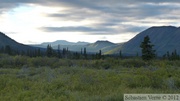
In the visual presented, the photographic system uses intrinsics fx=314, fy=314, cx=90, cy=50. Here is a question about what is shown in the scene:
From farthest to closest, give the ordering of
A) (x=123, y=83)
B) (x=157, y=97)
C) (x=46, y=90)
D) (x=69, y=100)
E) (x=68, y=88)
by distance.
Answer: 1. (x=123, y=83)
2. (x=68, y=88)
3. (x=46, y=90)
4. (x=69, y=100)
5. (x=157, y=97)

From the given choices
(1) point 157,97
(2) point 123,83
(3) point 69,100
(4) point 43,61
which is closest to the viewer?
(1) point 157,97

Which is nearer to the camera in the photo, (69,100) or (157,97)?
(157,97)

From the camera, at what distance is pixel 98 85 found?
53.8 ft

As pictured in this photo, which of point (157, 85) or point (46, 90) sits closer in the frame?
point (46, 90)

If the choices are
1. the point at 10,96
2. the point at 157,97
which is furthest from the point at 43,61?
the point at 157,97

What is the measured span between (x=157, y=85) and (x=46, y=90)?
19.7 feet

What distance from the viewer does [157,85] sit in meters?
16.9

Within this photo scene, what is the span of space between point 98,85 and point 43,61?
127 ft

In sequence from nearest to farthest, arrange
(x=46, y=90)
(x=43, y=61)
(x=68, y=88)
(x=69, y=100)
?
(x=69, y=100), (x=46, y=90), (x=68, y=88), (x=43, y=61)

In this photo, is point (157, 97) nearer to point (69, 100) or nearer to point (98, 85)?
point (69, 100)

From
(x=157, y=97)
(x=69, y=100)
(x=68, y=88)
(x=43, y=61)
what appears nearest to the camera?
(x=157, y=97)

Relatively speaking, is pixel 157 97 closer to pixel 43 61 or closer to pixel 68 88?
pixel 68 88

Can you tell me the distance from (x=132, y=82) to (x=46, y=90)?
519 centimetres

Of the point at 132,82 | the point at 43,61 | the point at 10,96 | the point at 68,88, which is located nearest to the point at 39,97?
the point at 10,96
